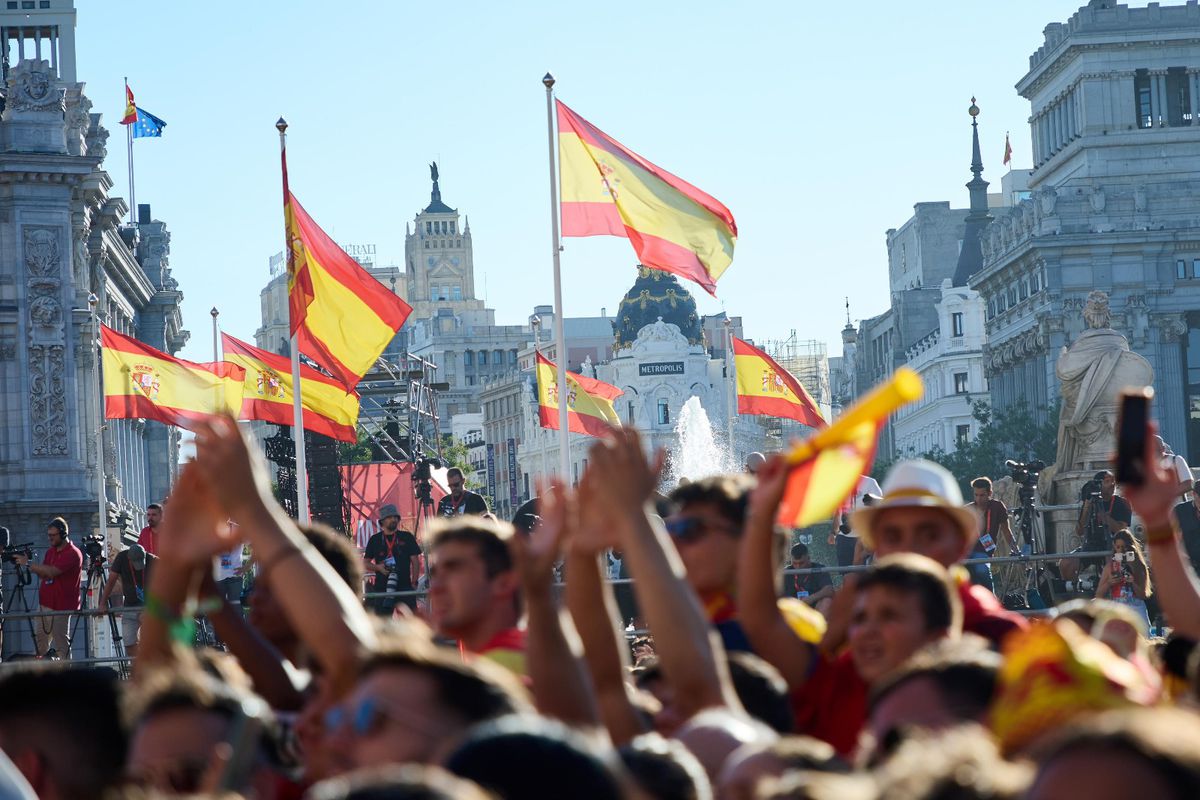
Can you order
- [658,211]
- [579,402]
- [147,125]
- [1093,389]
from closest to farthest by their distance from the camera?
1. [658,211]
2. [1093,389]
3. [579,402]
4. [147,125]

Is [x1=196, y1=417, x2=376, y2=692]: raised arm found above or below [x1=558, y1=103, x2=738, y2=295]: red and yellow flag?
below

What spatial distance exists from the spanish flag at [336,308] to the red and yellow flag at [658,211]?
109 inches

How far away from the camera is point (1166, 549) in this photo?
6051 mm

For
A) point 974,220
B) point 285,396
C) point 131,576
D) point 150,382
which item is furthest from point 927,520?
point 974,220

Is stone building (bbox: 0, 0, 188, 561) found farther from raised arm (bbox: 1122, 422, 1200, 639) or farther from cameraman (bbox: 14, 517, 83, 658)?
raised arm (bbox: 1122, 422, 1200, 639)

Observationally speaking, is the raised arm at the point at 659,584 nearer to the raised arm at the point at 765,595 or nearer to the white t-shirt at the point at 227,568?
the raised arm at the point at 765,595

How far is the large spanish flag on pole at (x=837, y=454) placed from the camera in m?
5.62

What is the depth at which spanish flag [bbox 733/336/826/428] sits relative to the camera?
31.4 metres

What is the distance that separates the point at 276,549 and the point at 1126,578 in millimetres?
12973

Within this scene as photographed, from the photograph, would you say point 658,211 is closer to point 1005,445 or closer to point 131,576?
point 131,576

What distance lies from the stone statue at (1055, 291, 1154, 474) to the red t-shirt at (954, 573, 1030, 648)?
20193 mm

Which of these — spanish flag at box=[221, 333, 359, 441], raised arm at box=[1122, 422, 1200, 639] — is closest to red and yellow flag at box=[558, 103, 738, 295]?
spanish flag at box=[221, 333, 359, 441]

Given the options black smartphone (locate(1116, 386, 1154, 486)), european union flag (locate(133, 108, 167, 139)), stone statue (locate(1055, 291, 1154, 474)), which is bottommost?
black smartphone (locate(1116, 386, 1154, 486))

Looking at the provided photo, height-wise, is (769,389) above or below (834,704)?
above
